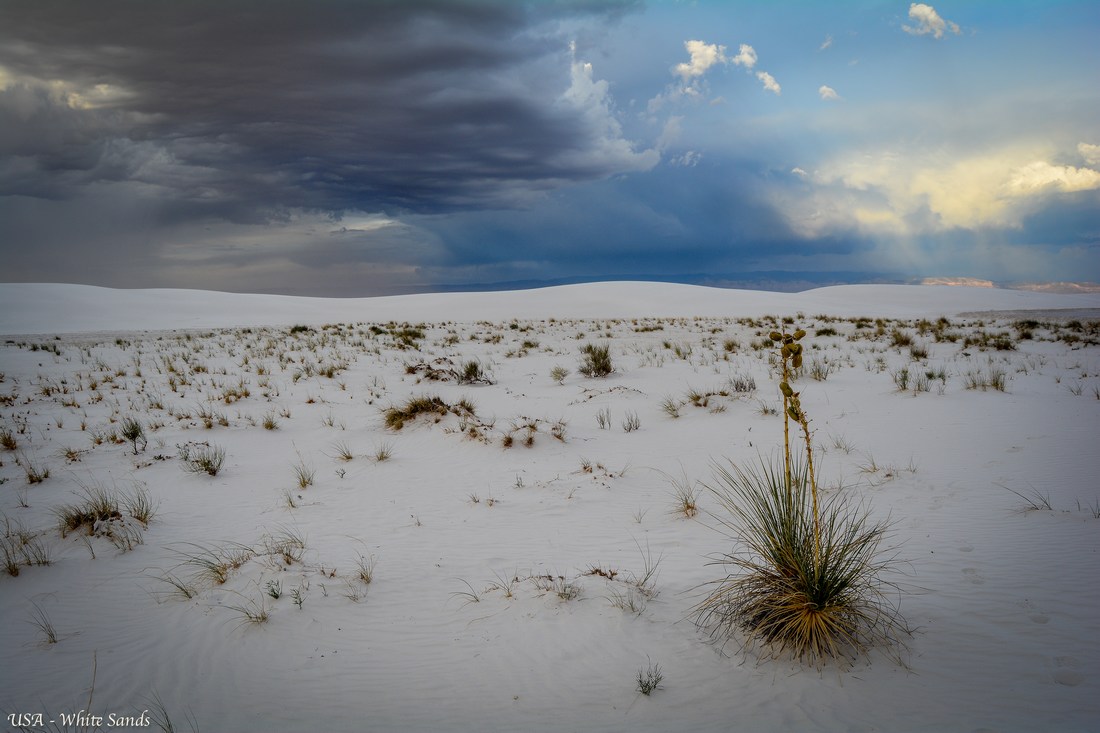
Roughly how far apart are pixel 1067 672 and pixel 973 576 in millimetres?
1194

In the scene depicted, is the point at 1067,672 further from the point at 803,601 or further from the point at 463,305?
the point at 463,305

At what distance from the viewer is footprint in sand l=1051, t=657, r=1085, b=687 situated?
289cm

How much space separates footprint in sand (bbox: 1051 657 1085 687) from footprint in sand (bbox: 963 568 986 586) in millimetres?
937

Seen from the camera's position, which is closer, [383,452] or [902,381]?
[383,452]

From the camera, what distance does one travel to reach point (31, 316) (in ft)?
141

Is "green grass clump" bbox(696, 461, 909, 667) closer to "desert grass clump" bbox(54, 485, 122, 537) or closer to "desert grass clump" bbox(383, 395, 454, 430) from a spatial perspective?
"desert grass clump" bbox(54, 485, 122, 537)

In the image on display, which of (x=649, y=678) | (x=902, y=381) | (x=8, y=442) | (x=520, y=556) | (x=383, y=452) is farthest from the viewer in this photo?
(x=902, y=381)

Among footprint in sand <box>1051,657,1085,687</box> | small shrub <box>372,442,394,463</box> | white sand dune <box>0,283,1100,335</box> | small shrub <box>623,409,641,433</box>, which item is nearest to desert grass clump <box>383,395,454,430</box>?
small shrub <box>372,442,394,463</box>

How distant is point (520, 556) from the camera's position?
4984mm

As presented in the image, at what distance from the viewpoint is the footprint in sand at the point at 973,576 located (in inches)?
157

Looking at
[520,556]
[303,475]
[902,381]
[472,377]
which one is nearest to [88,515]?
[303,475]

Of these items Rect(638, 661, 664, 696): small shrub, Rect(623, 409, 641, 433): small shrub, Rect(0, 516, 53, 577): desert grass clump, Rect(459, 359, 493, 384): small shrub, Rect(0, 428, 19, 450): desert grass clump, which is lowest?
Rect(0, 516, 53, 577): desert grass clump

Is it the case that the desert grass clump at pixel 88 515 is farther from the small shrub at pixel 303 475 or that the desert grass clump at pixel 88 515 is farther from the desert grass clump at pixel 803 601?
the desert grass clump at pixel 803 601

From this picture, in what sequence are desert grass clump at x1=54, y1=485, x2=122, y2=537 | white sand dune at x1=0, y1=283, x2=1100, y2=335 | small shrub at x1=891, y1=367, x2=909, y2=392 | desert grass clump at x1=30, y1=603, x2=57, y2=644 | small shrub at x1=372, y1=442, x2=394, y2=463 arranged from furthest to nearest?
white sand dune at x1=0, y1=283, x2=1100, y2=335
small shrub at x1=891, y1=367, x2=909, y2=392
small shrub at x1=372, y1=442, x2=394, y2=463
desert grass clump at x1=54, y1=485, x2=122, y2=537
desert grass clump at x1=30, y1=603, x2=57, y2=644
